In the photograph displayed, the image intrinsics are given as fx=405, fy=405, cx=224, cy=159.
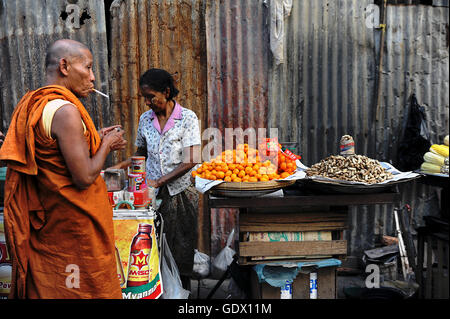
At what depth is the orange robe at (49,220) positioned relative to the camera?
223cm

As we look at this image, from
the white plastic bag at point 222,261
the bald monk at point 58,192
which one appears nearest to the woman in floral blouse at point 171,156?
the white plastic bag at point 222,261

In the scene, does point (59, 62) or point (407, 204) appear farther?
point (407, 204)

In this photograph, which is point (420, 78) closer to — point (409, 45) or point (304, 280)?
point (409, 45)

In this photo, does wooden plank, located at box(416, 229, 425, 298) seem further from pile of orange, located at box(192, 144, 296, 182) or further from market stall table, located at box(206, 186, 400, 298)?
pile of orange, located at box(192, 144, 296, 182)

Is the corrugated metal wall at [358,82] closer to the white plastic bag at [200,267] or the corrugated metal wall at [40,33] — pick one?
the white plastic bag at [200,267]

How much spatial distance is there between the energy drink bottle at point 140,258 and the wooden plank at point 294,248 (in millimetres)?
706

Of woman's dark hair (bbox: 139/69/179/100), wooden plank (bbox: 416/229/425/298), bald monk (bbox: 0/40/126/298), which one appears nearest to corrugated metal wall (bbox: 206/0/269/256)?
woman's dark hair (bbox: 139/69/179/100)

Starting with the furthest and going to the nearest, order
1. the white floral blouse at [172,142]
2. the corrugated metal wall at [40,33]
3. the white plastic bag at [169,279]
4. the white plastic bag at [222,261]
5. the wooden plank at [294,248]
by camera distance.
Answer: the corrugated metal wall at [40,33], the white plastic bag at [222,261], the white floral blouse at [172,142], the white plastic bag at [169,279], the wooden plank at [294,248]

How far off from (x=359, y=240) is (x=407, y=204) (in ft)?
2.36

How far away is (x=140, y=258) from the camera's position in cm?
302

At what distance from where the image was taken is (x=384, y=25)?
15.3ft

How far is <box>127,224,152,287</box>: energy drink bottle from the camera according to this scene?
301 centimetres

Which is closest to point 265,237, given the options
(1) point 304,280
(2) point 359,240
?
(1) point 304,280

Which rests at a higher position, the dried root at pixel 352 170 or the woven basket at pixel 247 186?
the dried root at pixel 352 170
